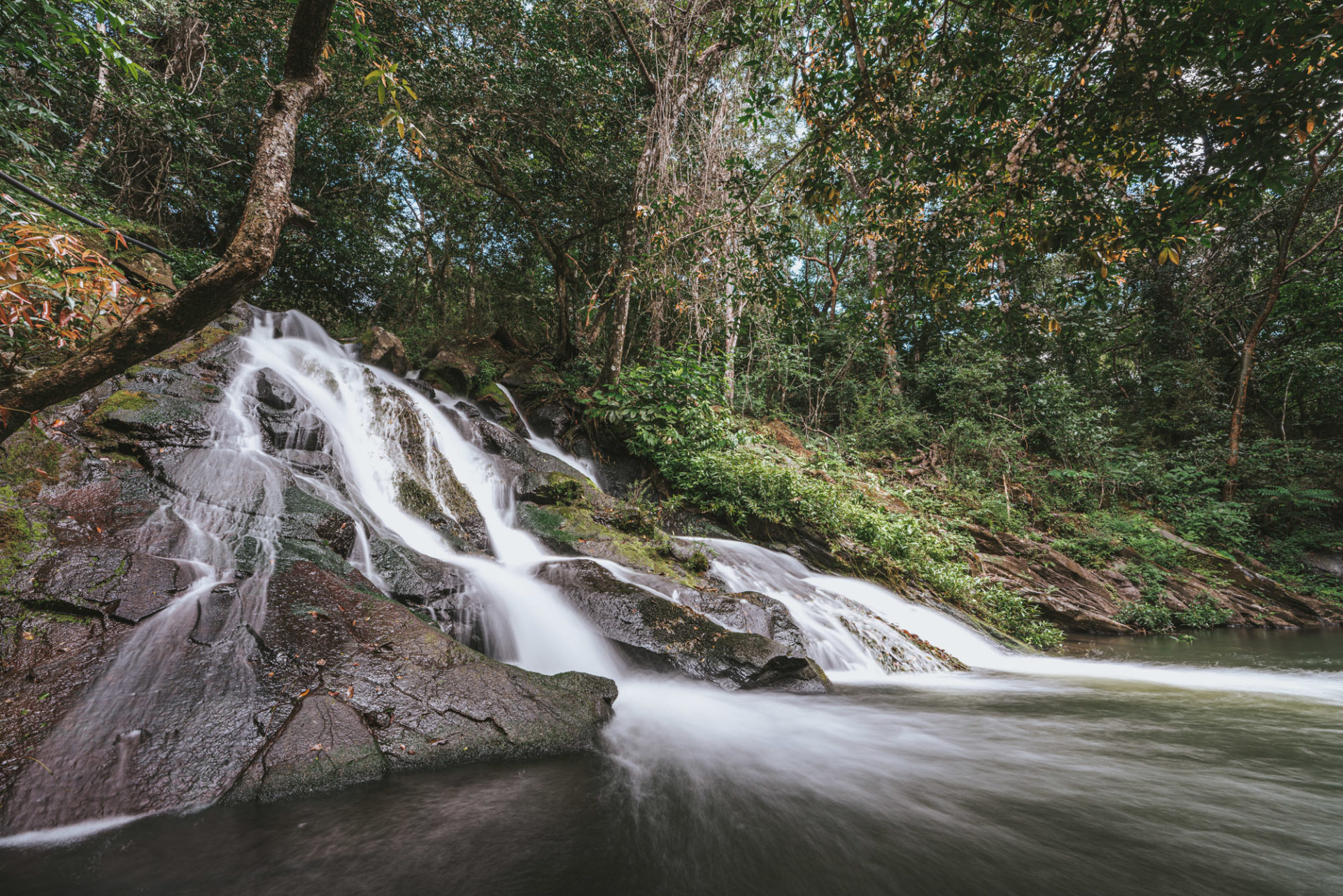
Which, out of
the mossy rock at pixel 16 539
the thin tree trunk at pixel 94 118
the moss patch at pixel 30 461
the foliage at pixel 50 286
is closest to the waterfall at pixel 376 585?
the mossy rock at pixel 16 539

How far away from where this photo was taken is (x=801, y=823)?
96.0 inches

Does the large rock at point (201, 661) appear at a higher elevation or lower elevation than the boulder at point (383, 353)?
lower

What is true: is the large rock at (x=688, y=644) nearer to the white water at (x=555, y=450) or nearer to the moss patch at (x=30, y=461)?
the moss patch at (x=30, y=461)

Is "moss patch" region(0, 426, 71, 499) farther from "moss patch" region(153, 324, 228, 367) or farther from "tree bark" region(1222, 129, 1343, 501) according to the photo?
"tree bark" region(1222, 129, 1343, 501)

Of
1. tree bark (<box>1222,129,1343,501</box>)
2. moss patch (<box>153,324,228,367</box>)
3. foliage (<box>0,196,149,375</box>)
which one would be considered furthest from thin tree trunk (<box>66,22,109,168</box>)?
tree bark (<box>1222,129,1343,501</box>)

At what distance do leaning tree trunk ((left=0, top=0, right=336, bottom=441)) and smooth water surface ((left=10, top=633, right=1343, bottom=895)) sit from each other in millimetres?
1872

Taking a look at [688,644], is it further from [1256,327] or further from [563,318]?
[1256,327]

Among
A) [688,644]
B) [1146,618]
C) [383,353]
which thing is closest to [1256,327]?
[1146,618]

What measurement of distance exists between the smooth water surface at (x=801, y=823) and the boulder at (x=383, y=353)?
869 centimetres

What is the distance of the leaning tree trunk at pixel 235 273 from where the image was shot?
7.54 ft

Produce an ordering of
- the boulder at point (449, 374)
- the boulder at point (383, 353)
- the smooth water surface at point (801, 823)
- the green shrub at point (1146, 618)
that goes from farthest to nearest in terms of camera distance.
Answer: the boulder at point (449, 374) < the boulder at point (383, 353) < the green shrub at point (1146, 618) < the smooth water surface at point (801, 823)

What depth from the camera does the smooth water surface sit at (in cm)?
194

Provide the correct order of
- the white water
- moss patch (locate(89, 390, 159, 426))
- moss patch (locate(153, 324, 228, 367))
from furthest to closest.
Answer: the white water < moss patch (locate(153, 324, 228, 367)) < moss patch (locate(89, 390, 159, 426))

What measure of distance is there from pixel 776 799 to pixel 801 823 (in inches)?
9.6
